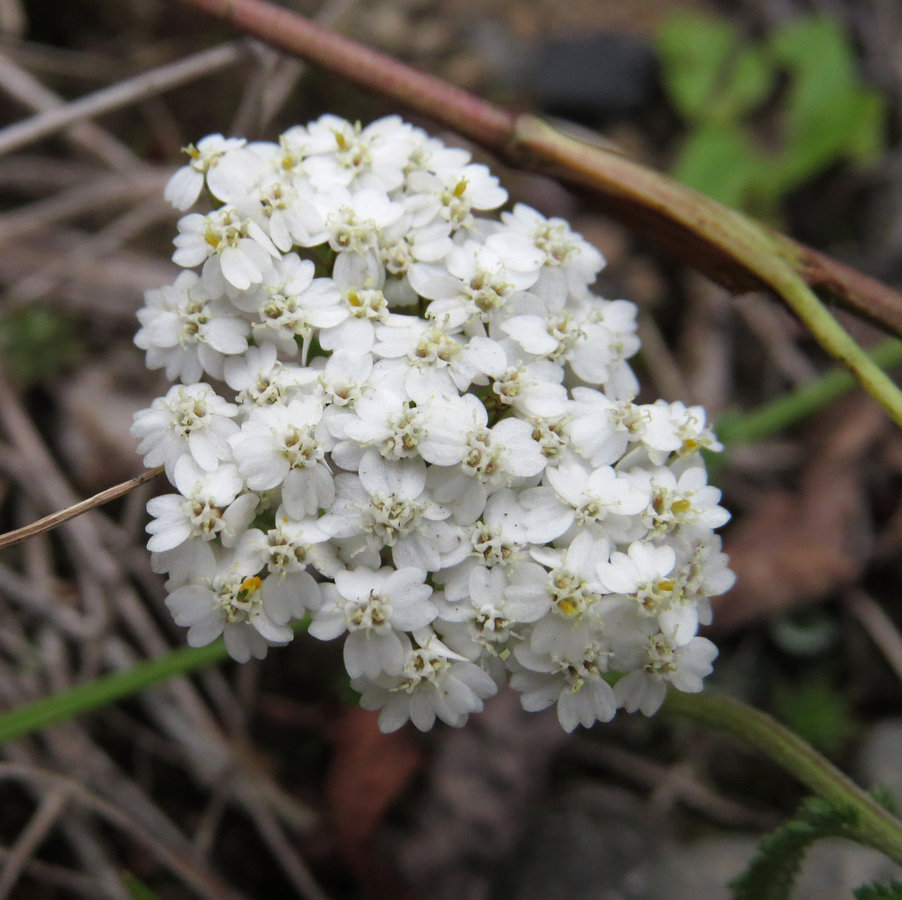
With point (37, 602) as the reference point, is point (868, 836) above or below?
below

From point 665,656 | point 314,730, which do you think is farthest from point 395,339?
point 314,730

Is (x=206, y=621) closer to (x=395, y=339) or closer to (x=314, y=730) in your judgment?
(x=395, y=339)

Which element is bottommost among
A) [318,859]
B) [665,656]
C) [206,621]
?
[318,859]

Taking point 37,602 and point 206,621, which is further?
point 37,602

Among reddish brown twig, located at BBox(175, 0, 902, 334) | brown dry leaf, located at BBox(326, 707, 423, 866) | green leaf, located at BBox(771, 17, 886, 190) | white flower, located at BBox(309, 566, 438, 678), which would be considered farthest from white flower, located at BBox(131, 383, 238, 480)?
green leaf, located at BBox(771, 17, 886, 190)

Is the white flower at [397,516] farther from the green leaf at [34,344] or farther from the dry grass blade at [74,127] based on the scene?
the dry grass blade at [74,127]

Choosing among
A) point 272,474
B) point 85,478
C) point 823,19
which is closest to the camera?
point 272,474

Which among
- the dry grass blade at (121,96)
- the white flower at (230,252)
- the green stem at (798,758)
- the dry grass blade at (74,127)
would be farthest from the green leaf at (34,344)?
the green stem at (798,758)

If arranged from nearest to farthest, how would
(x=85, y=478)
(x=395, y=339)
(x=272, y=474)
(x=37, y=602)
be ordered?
(x=272, y=474) < (x=395, y=339) < (x=37, y=602) < (x=85, y=478)
